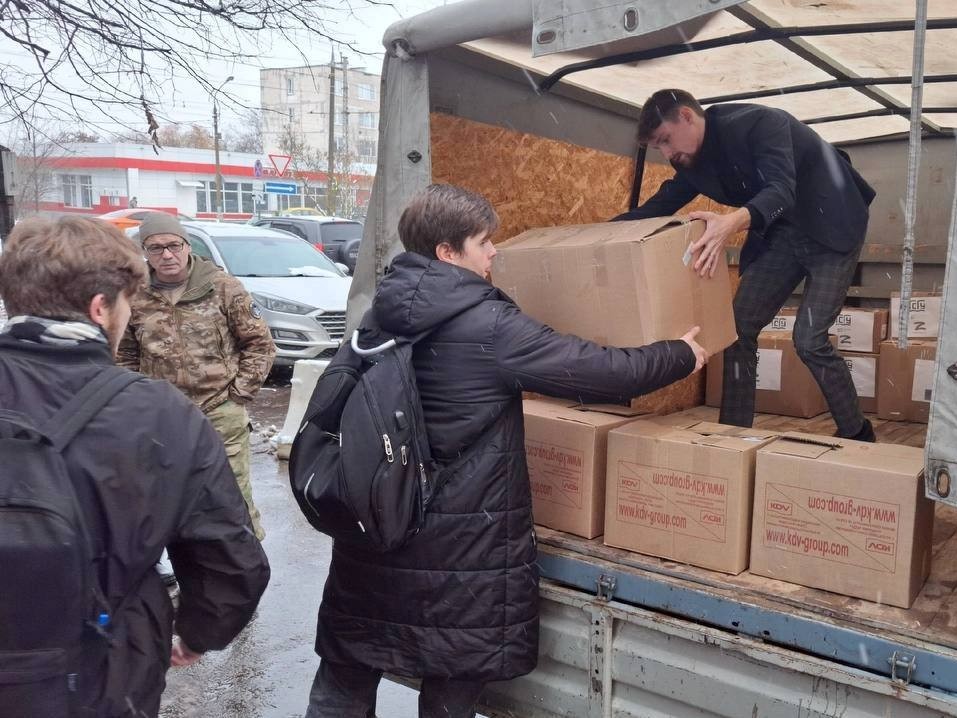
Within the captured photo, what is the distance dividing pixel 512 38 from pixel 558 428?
1.31 meters

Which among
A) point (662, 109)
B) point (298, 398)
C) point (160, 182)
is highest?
point (160, 182)

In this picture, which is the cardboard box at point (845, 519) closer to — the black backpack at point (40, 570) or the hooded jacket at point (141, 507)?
the hooded jacket at point (141, 507)

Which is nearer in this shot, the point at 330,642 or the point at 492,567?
the point at 492,567

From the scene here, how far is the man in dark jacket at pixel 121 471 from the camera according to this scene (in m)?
1.53

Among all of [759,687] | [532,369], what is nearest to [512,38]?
[532,369]

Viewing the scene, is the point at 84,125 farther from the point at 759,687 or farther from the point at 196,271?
the point at 759,687

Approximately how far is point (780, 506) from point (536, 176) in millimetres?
1858

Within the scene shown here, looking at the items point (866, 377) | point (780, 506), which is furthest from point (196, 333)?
point (866, 377)

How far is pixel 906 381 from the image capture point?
4461mm

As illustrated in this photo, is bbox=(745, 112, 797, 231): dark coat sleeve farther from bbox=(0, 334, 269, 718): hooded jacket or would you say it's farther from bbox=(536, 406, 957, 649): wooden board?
bbox=(0, 334, 269, 718): hooded jacket

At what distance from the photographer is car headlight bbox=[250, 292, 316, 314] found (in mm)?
9148

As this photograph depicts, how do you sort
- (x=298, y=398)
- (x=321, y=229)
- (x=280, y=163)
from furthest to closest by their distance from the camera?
(x=280, y=163) < (x=321, y=229) < (x=298, y=398)

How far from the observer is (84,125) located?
6023 millimetres

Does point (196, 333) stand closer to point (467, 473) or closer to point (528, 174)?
point (528, 174)
